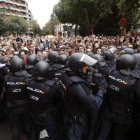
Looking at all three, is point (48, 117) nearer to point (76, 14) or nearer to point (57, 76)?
point (57, 76)

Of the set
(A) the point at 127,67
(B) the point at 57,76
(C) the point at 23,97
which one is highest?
(A) the point at 127,67

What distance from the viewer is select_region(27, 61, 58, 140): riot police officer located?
7.37ft

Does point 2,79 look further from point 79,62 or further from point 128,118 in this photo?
point 128,118

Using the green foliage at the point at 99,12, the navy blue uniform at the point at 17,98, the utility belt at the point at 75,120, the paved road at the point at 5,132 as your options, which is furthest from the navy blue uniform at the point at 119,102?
the green foliage at the point at 99,12

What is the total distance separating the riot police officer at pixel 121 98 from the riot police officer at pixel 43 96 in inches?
38.5

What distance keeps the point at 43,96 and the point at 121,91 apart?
130 cm

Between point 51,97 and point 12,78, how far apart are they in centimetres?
87

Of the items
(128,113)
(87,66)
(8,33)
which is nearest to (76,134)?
(128,113)

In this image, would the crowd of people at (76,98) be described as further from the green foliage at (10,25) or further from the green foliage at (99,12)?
the green foliage at (10,25)

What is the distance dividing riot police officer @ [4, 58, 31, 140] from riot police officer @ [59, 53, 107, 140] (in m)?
0.90

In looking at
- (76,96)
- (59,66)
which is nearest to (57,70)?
(59,66)

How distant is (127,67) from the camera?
7.61 ft

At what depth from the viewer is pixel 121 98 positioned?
7.39 ft

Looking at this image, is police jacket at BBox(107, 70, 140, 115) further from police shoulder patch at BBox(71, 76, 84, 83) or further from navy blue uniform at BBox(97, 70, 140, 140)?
police shoulder patch at BBox(71, 76, 84, 83)
